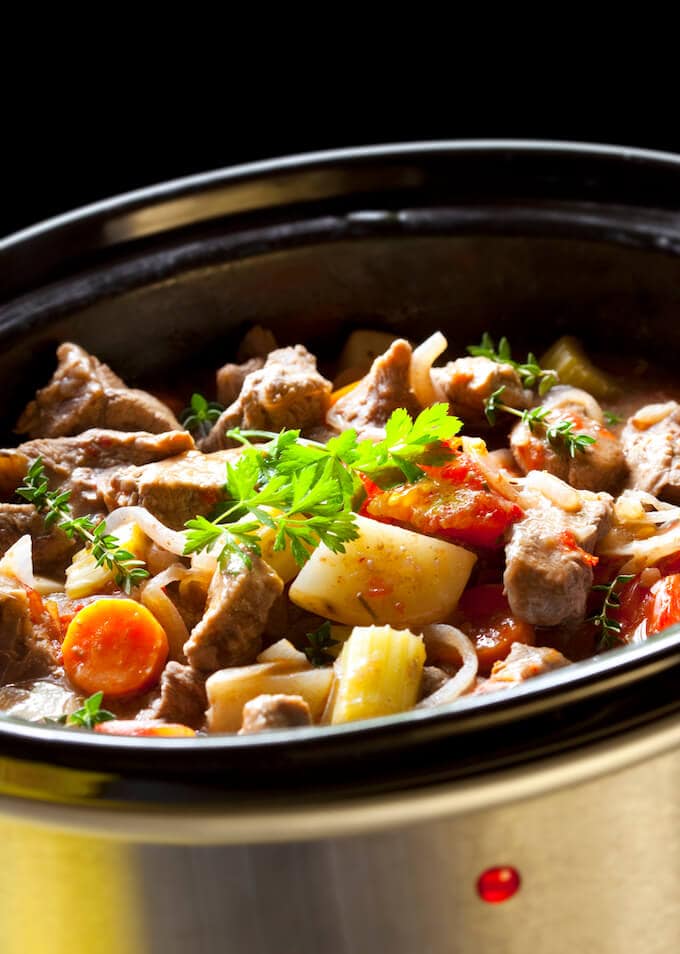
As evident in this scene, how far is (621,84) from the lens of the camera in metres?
5.68

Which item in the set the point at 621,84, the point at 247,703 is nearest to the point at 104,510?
the point at 247,703

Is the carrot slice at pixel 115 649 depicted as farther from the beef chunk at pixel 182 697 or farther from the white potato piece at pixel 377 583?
the white potato piece at pixel 377 583

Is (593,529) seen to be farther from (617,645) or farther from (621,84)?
(621,84)

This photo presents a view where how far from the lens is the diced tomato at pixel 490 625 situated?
2.66 meters

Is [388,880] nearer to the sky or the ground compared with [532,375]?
nearer to the ground

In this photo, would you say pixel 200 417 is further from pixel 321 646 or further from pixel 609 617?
pixel 609 617

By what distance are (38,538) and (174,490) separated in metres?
0.40

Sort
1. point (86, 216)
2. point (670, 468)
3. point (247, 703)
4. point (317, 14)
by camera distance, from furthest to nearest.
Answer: point (317, 14)
point (86, 216)
point (670, 468)
point (247, 703)

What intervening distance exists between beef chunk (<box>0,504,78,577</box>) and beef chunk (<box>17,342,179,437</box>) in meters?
0.40

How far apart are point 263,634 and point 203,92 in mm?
3470

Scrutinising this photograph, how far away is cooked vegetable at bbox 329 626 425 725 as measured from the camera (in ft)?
8.03

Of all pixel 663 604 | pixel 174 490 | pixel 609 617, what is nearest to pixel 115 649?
pixel 174 490

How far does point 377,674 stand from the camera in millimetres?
2473

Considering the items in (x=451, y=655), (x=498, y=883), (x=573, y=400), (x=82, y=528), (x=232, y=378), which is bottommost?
(x=498, y=883)
